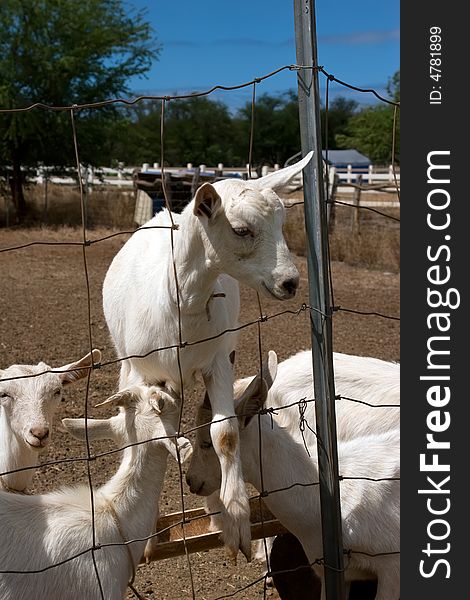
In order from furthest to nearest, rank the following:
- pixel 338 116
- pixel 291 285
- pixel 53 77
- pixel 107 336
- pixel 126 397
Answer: pixel 338 116
pixel 53 77
pixel 107 336
pixel 126 397
pixel 291 285

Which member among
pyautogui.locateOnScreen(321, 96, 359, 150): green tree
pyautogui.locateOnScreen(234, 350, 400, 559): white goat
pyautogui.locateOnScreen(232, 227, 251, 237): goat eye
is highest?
pyautogui.locateOnScreen(321, 96, 359, 150): green tree

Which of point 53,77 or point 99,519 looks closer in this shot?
point 99,519

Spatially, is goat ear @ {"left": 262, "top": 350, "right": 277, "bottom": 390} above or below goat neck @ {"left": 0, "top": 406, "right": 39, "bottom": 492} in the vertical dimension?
above

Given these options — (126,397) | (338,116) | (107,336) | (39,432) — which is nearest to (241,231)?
(126,397)

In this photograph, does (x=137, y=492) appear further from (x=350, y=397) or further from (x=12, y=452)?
(x=350, y=397)

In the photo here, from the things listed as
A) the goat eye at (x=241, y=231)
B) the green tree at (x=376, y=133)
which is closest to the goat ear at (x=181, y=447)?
the goat eye at (x=241, y=231)

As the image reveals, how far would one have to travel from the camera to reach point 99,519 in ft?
10.9

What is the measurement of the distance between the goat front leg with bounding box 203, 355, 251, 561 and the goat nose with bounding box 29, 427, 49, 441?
87 cm

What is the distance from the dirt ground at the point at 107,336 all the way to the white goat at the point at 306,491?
52 centimetres

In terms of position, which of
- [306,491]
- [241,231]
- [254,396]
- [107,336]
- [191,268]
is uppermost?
[241,231]

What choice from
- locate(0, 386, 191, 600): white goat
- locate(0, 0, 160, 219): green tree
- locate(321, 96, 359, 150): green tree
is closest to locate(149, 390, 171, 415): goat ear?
locate(0, 386, 191, 600): white goat

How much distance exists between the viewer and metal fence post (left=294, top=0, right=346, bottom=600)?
295 cm

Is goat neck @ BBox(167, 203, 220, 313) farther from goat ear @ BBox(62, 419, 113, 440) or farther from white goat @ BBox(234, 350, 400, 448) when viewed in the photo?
white goat @ BBox(234, 350, 400, 448)

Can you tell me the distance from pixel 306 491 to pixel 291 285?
4.01 feet
